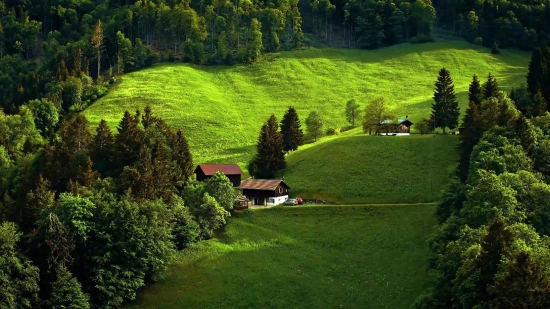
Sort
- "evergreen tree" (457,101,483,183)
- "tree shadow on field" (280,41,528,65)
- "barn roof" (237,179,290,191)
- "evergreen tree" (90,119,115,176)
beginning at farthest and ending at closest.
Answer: "tree shadow on field" (280,41,528,65), "barn roof" (237,179,290,191), "evergreen tree" (90,119,115,176), "evergreen tree" (457,101,483,183)

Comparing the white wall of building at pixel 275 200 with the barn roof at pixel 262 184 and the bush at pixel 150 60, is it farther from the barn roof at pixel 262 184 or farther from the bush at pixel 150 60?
the bush at pixel 150 60

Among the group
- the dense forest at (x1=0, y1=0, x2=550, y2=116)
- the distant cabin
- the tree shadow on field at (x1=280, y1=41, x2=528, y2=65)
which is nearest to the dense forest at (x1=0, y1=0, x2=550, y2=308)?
the dense forest at (x1=0, y1=0, x2=550, y2=116)

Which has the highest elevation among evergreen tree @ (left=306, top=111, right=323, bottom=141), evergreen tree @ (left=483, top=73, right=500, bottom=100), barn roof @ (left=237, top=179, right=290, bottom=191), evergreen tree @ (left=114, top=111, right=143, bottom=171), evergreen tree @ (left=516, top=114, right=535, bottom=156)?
evergreen tree @ (left=483, top=73, right=500, bottom=100)

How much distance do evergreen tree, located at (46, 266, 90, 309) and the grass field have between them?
5845mm

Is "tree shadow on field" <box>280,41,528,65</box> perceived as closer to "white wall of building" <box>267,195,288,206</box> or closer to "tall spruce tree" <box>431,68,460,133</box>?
"tall spruce tree" <box>431,68,460,133</box>

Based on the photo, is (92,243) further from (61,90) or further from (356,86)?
(356,86)

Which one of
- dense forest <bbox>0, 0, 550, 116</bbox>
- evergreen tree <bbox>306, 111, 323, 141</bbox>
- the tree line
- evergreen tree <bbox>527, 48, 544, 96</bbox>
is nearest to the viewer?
the tree line

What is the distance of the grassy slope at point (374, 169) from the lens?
92812 mm

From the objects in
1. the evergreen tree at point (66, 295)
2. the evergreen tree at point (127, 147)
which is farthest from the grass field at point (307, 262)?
the evergreen tree at point (127, 147)

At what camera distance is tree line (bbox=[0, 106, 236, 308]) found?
70.4 m

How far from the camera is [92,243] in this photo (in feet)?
245

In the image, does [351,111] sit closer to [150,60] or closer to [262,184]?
[262,184]

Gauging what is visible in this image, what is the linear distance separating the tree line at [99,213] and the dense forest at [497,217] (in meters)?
29.0

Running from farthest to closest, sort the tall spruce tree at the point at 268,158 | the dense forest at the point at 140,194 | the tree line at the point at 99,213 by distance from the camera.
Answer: the tall spruce tree at the point at 268,158 < the tree line at the point at 99,213 < the dense forest at the point at 140,194
